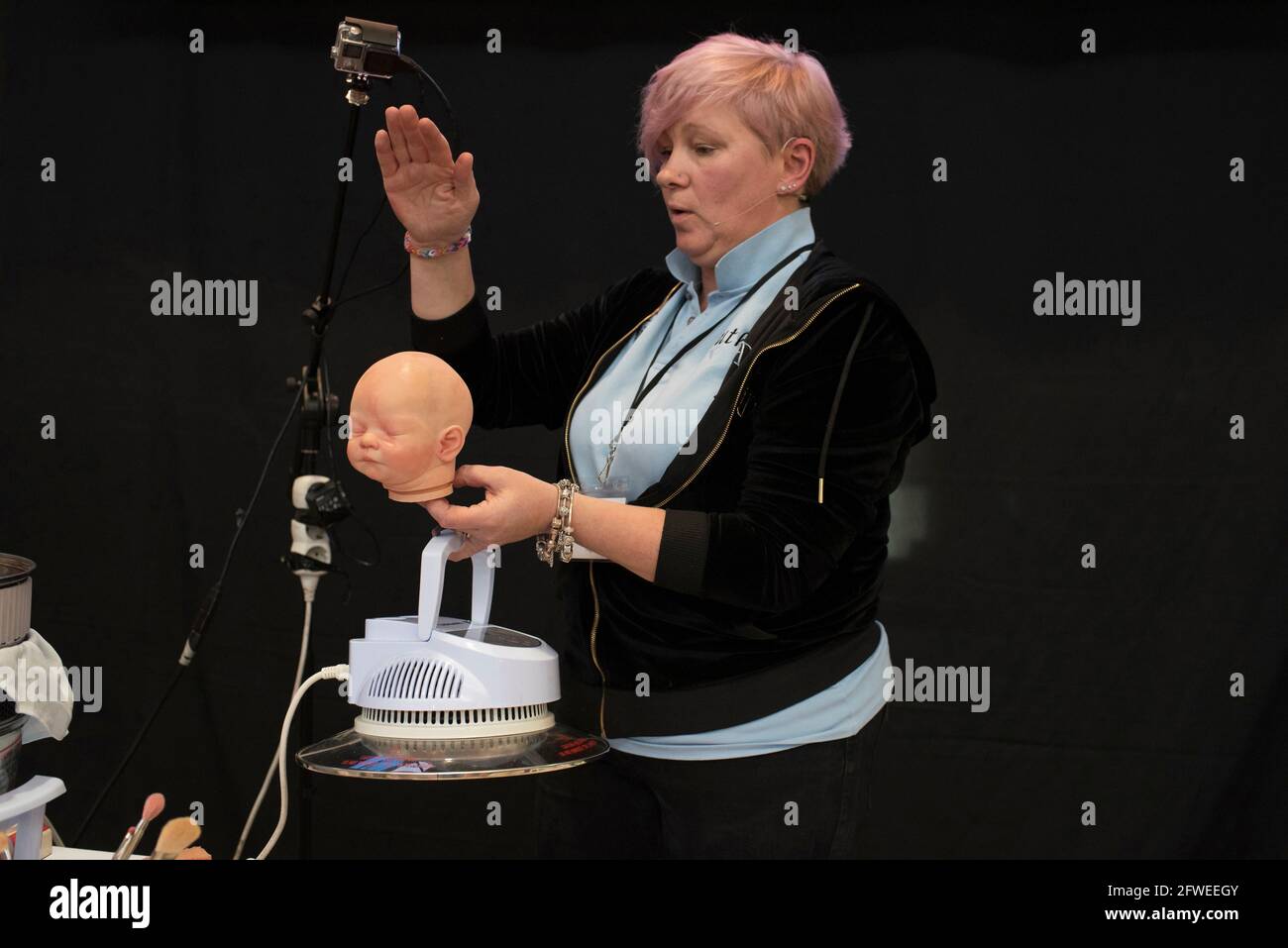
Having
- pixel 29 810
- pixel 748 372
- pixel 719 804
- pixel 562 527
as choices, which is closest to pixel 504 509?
pixel 562 527

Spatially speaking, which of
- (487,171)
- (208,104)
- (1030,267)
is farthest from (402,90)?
(1030,267)

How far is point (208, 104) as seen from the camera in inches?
112

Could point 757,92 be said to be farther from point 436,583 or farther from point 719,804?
point 719,804

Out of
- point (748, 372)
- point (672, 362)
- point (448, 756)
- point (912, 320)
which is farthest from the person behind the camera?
point (912, 320)

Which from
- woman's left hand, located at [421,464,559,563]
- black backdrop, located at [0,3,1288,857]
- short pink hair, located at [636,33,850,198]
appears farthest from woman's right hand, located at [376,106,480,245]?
black backdrop, located at [0,3,1288,857]

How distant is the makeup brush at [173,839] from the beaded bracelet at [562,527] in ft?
1.55

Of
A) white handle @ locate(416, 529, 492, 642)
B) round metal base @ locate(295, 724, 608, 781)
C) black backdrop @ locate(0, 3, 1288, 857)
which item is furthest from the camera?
black backdrop @ locate(0, 3, 1288, 857)

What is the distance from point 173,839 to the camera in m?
1.38

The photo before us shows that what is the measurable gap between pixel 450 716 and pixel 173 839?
1.04 ft

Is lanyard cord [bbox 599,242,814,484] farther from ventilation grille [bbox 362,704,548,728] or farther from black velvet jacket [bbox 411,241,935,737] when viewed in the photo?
ventilation grille [bbox 362,704,548,728]

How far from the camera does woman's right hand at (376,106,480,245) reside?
160 cm

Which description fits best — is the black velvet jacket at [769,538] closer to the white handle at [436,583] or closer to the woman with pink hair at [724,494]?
the woman with pink hair at [724,494]

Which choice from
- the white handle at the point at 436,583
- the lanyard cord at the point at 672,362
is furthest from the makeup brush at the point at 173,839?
the lanyard cord at the point at 672,362

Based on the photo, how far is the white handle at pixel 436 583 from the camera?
1.42 meters
